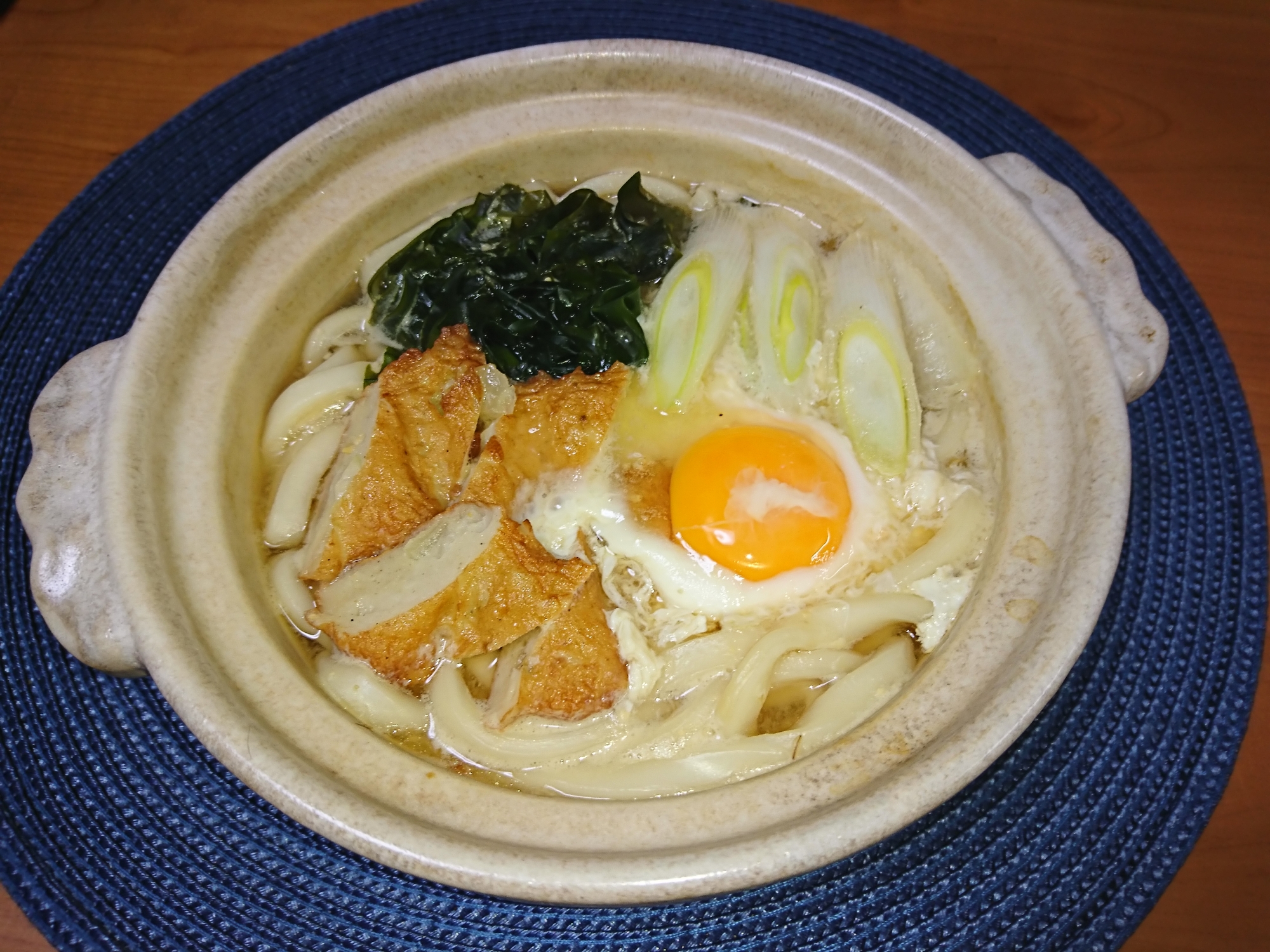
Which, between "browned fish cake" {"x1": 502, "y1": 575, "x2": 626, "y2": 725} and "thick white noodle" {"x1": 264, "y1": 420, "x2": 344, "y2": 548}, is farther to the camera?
"thick white noodle" {"x1": 264, "y1": 420, "x2": 344, "y2": 548}

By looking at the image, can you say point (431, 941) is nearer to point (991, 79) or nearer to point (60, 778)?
point (60, 778)

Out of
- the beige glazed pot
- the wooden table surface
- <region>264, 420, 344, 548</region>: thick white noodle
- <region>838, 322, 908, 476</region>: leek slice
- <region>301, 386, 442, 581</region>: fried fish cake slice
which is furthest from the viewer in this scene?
the wooden table surface

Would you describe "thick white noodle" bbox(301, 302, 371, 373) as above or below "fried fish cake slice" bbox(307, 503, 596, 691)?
above

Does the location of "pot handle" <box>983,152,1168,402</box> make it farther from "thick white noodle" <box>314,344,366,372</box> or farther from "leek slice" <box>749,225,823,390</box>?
"thick white noodle" <box>314,344,366,372</box>

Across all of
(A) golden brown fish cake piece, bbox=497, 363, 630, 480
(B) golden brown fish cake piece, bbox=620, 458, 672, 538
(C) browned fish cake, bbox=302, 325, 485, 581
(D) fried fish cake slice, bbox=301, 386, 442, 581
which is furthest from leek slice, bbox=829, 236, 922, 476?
(D) fried fish cake slice, bbox=301, 386, 442, 581

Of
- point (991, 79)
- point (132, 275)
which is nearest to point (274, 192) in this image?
point (132, 275)

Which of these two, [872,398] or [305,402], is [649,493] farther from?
[305,402]

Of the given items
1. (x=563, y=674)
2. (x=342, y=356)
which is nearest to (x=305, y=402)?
(x=342, y=356)
